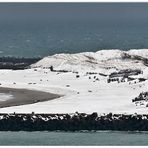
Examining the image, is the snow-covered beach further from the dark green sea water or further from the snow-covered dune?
the dark green sea water

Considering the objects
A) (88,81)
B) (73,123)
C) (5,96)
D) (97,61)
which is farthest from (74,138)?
(97,61)

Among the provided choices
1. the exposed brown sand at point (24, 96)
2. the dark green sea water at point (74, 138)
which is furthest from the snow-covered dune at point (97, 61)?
the dark green sea water at point (74, 138)

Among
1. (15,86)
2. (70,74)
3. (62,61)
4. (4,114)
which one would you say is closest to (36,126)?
(4,114)

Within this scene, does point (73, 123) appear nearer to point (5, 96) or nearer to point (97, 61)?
point (5, 96)

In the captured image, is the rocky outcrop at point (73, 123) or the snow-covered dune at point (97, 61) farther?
the snow-covered dune at point (97, 61)

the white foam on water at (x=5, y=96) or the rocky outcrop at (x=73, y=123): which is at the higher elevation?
the white foam on water at (x=5, y=96)

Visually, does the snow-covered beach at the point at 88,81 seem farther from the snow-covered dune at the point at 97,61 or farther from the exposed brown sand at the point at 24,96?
the exposed brown sand at the point at 24,96

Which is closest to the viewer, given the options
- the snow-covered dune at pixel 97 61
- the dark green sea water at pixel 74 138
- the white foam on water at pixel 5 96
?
the dark green sea water at pixel 74 138
